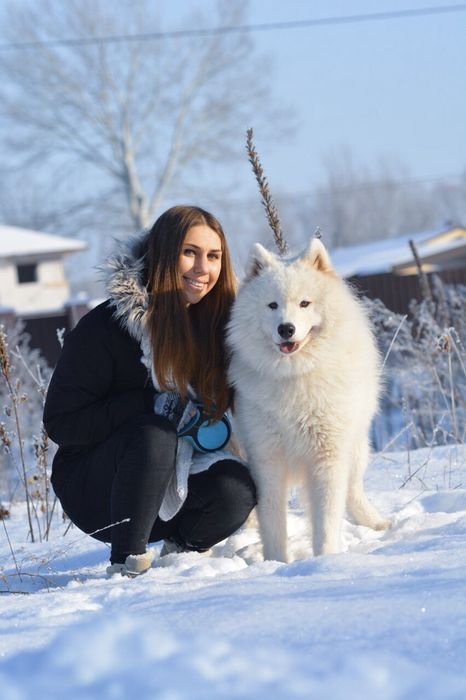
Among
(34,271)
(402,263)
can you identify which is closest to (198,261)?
(402,263)

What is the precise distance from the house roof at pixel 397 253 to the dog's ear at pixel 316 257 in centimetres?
1541

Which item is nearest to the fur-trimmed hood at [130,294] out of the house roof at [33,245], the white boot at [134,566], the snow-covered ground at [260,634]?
the white boot at [134,566]

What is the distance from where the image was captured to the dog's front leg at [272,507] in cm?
304

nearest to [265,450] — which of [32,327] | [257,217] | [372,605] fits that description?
[372,605]

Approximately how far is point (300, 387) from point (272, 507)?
1.44ft

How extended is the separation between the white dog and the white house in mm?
24451

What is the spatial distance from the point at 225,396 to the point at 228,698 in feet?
6.06

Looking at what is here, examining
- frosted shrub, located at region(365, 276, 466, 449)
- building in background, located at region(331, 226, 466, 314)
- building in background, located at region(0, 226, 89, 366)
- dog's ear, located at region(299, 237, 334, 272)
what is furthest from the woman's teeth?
building in background, located at region(0, 226, 89, 366)

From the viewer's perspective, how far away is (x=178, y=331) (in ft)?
10.1

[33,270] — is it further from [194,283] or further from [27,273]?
[194,283]

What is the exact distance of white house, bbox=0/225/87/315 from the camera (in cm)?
2702

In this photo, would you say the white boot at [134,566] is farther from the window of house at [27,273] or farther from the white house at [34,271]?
the window of house at [27,273]

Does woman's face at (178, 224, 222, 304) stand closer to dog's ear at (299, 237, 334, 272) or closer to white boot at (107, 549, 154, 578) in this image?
dog's ear at (299, 237, 334, 272)

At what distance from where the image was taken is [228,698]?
1.38 m
